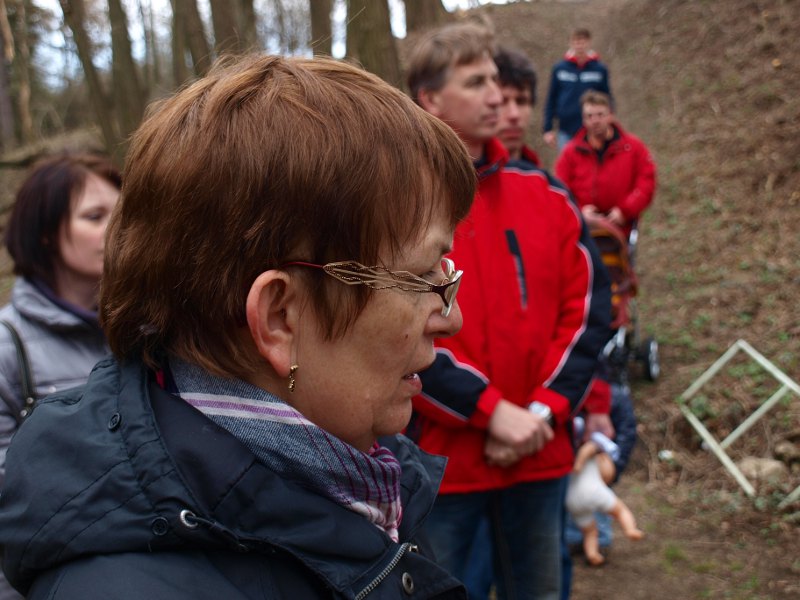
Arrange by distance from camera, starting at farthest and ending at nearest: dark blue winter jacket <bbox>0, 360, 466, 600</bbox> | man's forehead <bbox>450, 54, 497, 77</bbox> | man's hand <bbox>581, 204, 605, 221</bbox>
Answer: man's hand <bbox>581, 204, 605, 221</bbox>
man's forehead <bbox>450, 54, 497, 77</bbox>
dark blue winter jacket <bbox>0, 360, 466, 600</bbox>

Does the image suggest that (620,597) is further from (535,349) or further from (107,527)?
(107,527)

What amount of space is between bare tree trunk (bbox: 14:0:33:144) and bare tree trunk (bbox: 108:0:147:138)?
12.1 metres

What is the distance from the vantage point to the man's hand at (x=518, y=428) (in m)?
2.67

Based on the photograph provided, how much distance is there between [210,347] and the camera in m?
1.24

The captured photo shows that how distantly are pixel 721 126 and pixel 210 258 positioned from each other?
11972 millimetres

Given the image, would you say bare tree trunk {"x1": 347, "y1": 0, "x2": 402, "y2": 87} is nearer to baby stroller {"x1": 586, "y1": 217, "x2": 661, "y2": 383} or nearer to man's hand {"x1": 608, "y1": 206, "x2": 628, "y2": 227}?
baby stroller {"x1": 586, "y1": 217, "x2": 661, "y2": 383}

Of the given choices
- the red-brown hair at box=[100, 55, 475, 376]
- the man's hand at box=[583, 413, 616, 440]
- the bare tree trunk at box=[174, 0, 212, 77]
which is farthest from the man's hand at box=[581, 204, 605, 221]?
the red-brown hair at box=[100, 55, 475, 376]

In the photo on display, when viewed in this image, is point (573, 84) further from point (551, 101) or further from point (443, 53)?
point (443, 53)

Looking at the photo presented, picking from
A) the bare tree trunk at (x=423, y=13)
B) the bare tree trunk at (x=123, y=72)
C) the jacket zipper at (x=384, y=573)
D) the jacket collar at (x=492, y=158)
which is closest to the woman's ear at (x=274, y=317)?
the jacket zipper at (x=384, y=573)

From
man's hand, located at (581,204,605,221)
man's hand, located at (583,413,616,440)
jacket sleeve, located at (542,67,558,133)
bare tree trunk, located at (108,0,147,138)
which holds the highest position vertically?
bare tree trunk, located at (108,0,147,138)

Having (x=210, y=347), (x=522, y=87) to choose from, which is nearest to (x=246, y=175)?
(x=210, y=347)

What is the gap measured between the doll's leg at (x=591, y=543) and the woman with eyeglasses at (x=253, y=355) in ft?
11.5

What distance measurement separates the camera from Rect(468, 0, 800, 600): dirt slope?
185 inches

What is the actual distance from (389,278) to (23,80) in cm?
2333
